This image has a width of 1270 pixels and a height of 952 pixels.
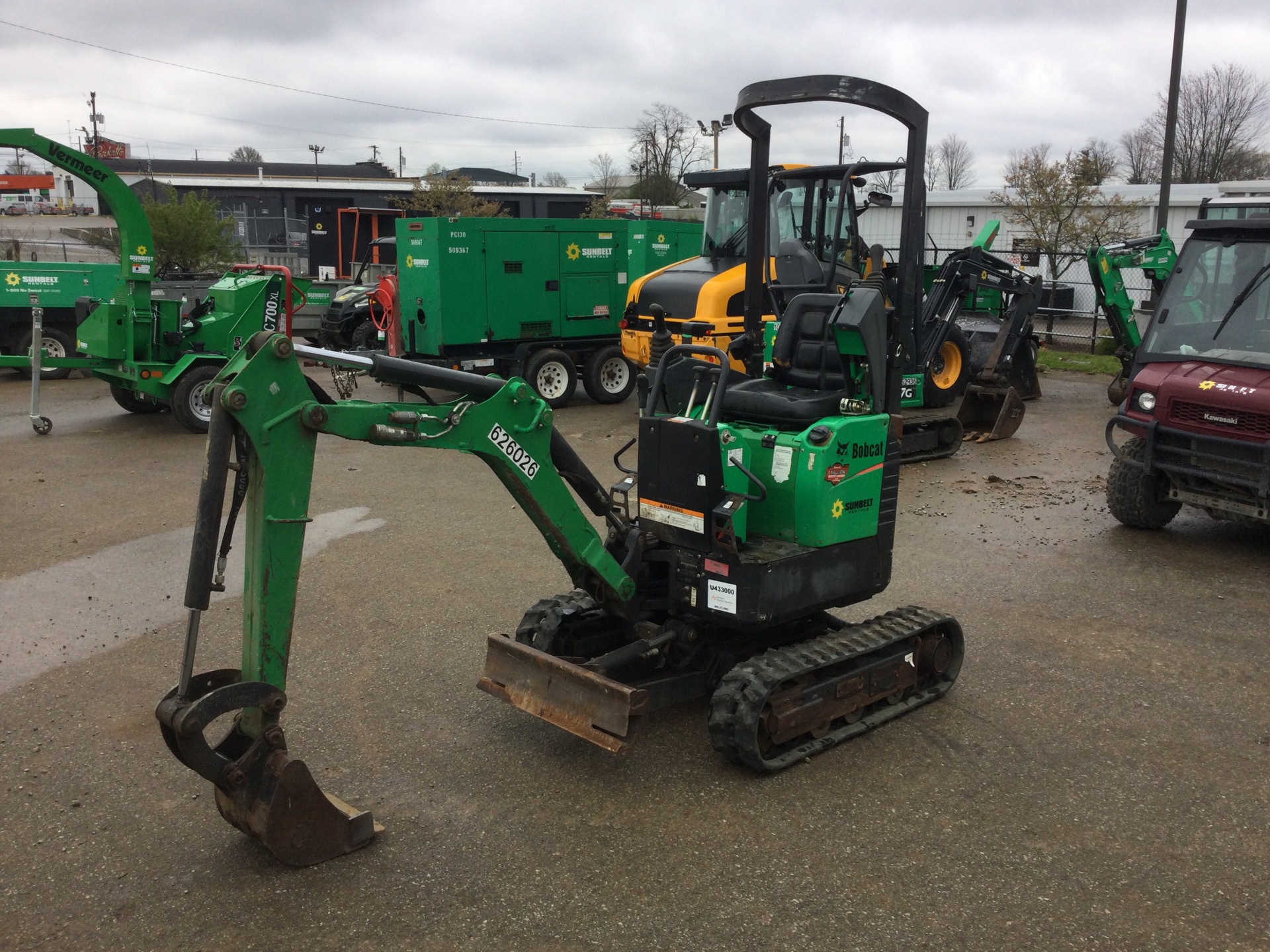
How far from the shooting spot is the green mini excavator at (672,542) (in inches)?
147

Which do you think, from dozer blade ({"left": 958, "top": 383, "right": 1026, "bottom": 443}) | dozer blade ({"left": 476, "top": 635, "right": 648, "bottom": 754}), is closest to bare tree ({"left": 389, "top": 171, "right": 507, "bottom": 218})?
dozer blade ({"left": 958, "top": 383, "right": 1026, "bottom": 443})

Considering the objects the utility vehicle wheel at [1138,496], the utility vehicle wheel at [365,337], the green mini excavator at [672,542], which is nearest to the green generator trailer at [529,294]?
the utility vehicle wheel at [365,337]

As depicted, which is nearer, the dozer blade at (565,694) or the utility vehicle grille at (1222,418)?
the dozer blade at (565,694)

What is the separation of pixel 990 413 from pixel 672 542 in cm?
878

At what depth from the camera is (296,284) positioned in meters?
13.8

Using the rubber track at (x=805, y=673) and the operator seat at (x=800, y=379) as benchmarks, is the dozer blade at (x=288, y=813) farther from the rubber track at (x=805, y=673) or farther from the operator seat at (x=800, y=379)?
the operator seat at (x=800, y=379)

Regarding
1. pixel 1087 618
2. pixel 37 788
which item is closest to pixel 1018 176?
pixel 1087 618

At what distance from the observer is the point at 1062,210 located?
21281 mm

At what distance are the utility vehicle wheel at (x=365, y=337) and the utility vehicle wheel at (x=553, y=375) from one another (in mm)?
4298

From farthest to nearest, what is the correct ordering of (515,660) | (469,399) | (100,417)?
1. (100,417)
2. (515,660)
3. (469,399)

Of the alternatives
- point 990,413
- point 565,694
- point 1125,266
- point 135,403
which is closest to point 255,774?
point 565,694

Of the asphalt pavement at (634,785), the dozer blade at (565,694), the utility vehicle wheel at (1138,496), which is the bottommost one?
the asphalt pavement at (634,785)

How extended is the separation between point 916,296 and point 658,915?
133 inches

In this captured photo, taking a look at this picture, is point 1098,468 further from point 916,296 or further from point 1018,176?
point 1018,176
